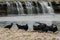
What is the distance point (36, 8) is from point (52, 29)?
9997mm

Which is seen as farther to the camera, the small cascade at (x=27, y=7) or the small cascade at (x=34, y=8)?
the small cascade at (x=34, y=8)

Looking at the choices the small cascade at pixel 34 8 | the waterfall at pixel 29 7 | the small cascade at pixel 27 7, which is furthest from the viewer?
the small cascade at pixel 34 8

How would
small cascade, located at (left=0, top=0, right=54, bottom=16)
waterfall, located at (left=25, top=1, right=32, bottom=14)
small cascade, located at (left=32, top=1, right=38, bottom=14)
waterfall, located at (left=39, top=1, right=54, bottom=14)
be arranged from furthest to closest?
1. waterfall, located at (left=39, top=1, right=54, bottom=14)
2. small cascade, located at (left=32, top=1, right=38, bottom=14)
3. waterfall, located at (left=25, top=1, right=32, bottom=14)
4. small cascade, located at (left=0, top=0, right=54, bottom=16)

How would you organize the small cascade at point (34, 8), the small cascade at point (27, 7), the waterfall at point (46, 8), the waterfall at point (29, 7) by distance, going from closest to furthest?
the small cascade at point (27, 7) < the waterfall at point (29, 7) < the small cascade at point (34, 8) < the waterfall at point (46, 8)

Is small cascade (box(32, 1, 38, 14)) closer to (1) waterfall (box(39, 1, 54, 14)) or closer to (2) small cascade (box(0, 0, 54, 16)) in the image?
(2) small cascade (box(0, 0, 54, 16))

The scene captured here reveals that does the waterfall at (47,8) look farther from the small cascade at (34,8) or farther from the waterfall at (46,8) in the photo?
the small cascade at (34,8)

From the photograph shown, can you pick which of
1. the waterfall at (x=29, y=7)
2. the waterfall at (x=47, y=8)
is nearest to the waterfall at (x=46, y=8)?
the waterfall at (x=47, y=8)

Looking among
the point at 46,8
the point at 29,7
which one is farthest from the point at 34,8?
the point at 46,8

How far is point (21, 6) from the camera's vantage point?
20391 mm

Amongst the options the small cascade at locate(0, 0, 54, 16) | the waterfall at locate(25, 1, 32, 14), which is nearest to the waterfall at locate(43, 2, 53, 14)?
the small cascade at locate(0, 0, 54, 16)

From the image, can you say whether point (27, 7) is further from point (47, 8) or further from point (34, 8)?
point (47, 8)

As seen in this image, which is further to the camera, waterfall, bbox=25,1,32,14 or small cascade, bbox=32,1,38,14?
small cascade, bbox=32,1,38,14

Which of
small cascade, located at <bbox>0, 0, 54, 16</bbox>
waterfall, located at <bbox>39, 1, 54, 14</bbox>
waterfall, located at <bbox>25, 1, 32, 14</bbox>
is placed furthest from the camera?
waterfall, located at <bbox>39, 1, 54, 14</bbox>

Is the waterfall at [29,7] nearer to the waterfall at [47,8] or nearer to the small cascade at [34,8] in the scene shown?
the small cascade at [34,8]
